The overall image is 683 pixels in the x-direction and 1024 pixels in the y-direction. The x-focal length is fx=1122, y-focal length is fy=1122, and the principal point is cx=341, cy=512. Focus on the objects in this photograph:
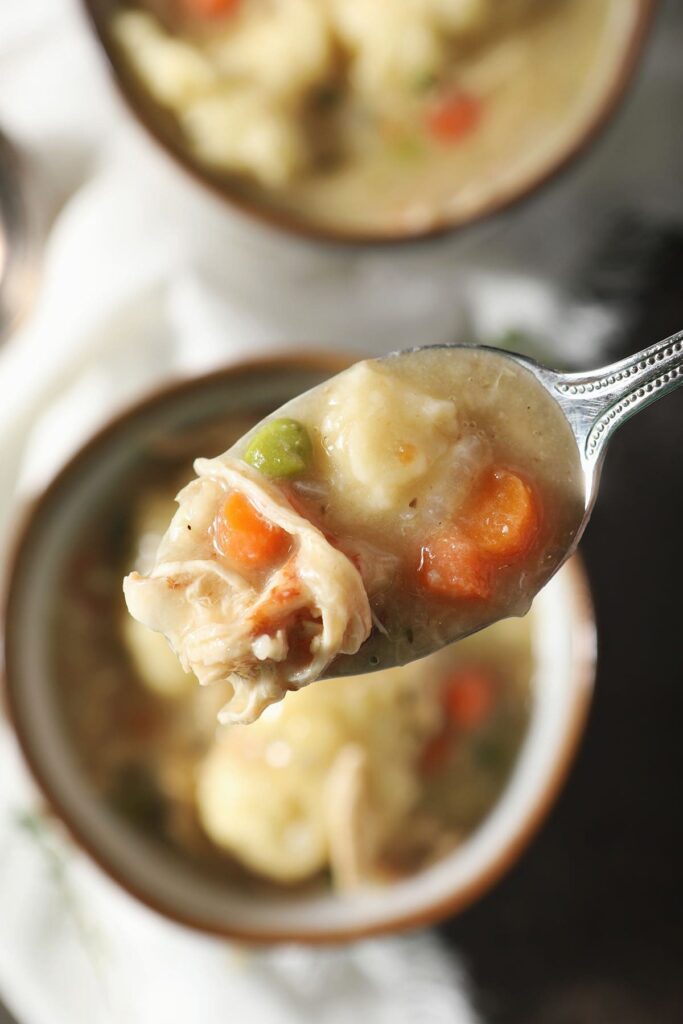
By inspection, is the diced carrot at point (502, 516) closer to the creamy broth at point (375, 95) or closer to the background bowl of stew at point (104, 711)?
the background bowl of stew at point (104, 711)

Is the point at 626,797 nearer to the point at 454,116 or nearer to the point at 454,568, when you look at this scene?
the point at 454,568

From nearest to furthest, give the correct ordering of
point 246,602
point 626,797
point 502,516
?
point 246,602 → point 502,516 → point 626,797

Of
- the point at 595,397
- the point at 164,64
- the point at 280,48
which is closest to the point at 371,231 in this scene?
the point at 280,48

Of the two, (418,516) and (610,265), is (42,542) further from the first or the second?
(610,265)

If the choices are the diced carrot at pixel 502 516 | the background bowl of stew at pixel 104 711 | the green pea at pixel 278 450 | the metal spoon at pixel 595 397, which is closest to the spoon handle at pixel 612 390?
the metal spoon at pixel 595 397

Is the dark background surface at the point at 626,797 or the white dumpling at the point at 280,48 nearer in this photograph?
the white dumpling at the point at 280,48

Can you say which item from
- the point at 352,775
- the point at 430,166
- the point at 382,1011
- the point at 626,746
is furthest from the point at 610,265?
the point at 382,1011

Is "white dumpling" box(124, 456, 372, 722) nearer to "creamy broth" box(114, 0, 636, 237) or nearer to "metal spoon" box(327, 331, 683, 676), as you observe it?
"metal spoon" box(327, 331, 683, 676)
